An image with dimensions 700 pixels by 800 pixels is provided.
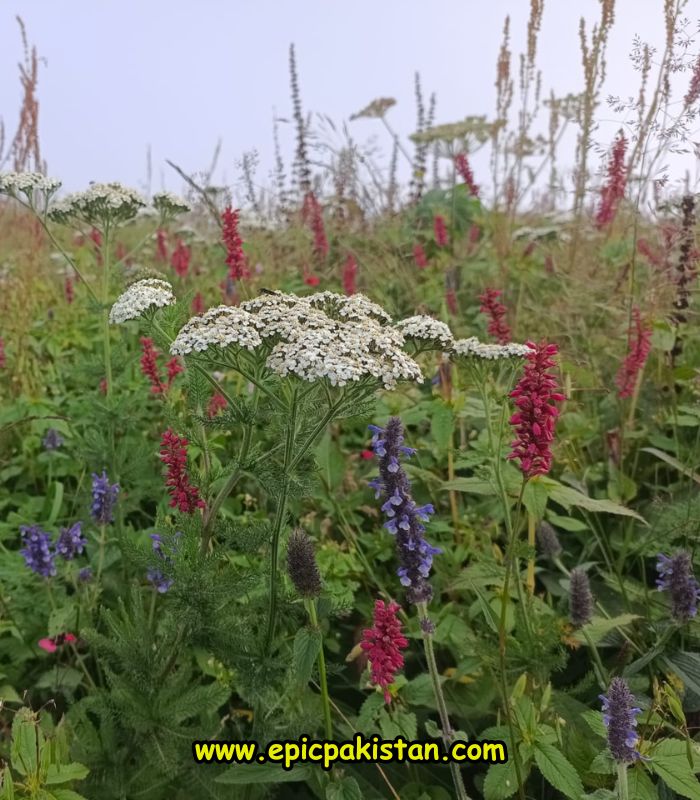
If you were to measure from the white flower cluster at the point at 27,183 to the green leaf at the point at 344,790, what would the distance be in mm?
2686

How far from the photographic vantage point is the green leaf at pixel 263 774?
1.67 meters

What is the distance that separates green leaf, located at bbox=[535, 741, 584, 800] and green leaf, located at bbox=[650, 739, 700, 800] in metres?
0.19

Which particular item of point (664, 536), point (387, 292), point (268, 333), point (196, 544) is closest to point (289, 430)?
point (268, 333)

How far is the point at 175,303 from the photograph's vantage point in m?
2.00

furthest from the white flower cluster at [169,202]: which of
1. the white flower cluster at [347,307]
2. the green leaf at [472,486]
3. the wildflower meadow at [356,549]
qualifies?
the green leaf at [472,486]

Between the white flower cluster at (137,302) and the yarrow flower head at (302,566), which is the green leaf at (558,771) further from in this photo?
the white flower cluster at (137,302)

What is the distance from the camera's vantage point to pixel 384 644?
1781mm

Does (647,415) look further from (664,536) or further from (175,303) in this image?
(175,303)

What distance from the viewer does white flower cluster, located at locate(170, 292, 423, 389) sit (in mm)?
1527

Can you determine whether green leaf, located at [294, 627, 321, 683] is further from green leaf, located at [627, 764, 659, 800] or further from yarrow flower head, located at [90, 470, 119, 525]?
yarrow flower head, located at [90, 470, 119, 525]

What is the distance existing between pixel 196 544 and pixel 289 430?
393mm

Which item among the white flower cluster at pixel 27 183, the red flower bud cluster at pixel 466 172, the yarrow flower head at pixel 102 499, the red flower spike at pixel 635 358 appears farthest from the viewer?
the red flower bud cluster at pixel 466 172

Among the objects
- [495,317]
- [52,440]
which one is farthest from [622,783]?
[52,440]

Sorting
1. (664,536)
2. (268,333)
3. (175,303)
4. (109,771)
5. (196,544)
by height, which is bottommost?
(109,771)
